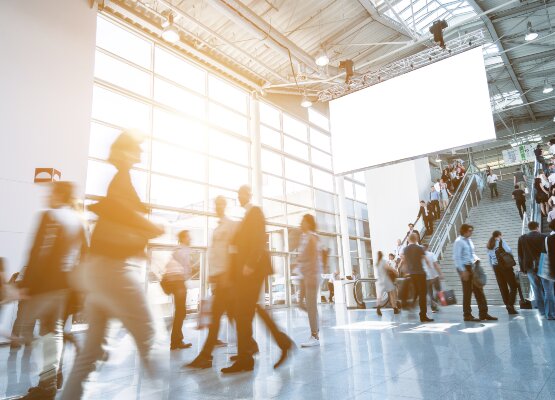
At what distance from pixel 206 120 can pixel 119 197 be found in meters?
11.5

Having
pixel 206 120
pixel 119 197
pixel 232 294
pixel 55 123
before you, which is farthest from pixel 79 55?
pixel 119 197

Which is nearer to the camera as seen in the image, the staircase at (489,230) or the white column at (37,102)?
the white column at (37,102)

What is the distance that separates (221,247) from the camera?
11.4 feet

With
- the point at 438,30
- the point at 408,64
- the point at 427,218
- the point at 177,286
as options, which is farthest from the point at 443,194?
the point at 177,286

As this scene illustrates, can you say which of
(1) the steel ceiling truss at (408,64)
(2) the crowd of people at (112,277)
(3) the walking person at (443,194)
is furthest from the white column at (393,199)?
(2) the crowd of people at (112,277)

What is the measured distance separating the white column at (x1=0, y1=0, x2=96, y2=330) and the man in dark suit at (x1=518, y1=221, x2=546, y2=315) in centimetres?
893

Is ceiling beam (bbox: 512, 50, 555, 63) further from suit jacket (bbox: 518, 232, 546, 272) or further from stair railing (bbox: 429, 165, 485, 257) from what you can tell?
suit jacket (bbox: 518, 232, 546, 272)

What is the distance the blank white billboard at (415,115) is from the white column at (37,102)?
7.89 metres

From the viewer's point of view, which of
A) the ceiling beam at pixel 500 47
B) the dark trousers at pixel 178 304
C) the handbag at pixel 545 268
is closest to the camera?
the dark trousers at pixel 178 304

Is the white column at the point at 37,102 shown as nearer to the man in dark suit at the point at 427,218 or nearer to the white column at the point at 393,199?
the man in dark suit at the point at 427,218

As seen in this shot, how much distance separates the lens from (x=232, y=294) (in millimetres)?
3510

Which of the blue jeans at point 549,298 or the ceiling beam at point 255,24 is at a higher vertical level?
the ceiling beam at point 255,24

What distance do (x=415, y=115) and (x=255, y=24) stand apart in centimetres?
534

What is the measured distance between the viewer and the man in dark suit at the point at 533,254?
19.2 feet
